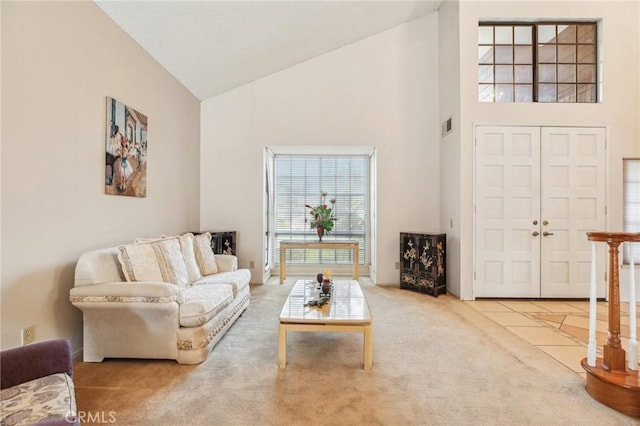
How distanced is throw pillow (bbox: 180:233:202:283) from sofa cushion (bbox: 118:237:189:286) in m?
0.23

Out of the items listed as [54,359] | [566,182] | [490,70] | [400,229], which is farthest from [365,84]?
[54,359]

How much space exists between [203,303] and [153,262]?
65 centimetres

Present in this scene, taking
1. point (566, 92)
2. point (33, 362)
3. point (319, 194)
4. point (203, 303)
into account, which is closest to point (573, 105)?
point (566, 92)

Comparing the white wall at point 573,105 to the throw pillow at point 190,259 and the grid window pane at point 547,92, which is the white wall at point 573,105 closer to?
the grid window pane at point 547,92

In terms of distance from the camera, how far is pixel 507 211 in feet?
13.9

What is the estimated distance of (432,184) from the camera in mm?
5105

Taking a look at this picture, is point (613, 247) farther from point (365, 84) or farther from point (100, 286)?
point (365, 84)

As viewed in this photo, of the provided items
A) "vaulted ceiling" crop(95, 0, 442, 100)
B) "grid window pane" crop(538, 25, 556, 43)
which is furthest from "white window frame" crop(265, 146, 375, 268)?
"grid window pane" crop(538, 25, 556, 43)

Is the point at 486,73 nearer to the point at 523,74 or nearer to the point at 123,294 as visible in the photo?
the point at 523,74

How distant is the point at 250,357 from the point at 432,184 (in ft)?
12.5

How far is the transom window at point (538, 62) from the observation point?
14.4 ft

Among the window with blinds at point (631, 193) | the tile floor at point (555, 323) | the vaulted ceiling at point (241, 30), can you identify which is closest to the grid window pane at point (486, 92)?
the vaulted ceiling at point (241, 30)

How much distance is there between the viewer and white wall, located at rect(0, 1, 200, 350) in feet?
6.84

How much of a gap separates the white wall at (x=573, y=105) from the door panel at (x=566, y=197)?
163 mm
